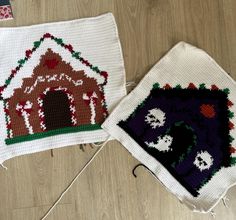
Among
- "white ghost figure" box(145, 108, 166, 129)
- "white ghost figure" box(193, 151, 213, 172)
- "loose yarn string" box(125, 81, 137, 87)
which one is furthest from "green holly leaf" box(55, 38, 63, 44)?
"white ghost figure" box(193, 151, 213, 172)

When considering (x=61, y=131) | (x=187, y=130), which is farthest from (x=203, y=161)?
(x=61, y=131)

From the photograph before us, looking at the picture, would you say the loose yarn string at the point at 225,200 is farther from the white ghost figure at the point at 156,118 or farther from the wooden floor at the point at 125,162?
the white ghost figure at the point at 156,118

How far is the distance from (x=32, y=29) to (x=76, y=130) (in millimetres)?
375

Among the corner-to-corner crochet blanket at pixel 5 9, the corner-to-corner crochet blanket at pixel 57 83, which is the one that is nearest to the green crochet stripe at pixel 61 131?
the corner-to-corner crochet blanket at pixel 57 83

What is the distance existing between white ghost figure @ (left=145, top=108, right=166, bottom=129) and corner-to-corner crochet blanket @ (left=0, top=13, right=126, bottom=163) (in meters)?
0.11

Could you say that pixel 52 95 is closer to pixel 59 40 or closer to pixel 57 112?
pixel 57 112

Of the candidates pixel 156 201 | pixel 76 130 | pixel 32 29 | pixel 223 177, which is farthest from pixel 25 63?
pixel 223 177

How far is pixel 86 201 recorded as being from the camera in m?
1.13

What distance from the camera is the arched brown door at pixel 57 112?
3.77 ft

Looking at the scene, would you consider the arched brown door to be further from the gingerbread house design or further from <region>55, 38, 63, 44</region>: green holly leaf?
<region>55, 38, 63, 44</region>: green holly leaf

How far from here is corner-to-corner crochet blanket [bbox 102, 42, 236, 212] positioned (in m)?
1.10

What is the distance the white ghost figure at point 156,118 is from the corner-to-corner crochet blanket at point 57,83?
0.37 ft

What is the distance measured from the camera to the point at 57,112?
1.15 m

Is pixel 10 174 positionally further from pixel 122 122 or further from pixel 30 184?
pixel 122 122
